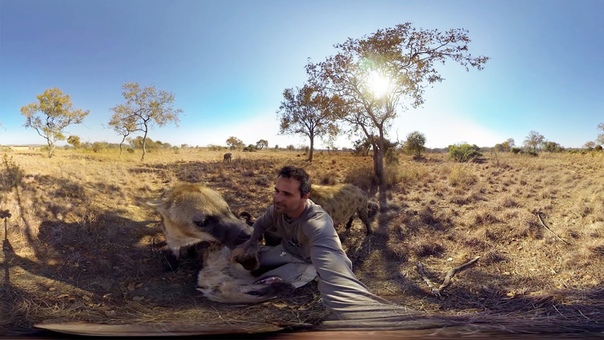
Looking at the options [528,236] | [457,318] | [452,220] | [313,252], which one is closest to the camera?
[457,318]

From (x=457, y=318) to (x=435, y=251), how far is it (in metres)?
3.48

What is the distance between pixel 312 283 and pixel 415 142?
20.4m

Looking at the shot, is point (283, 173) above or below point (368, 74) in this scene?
below

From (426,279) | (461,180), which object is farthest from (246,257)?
(461,180)

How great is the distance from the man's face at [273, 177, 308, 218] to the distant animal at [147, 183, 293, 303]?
58 cm

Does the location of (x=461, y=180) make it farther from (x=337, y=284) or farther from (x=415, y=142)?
(x=415, y=142)

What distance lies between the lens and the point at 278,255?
3.09 metres

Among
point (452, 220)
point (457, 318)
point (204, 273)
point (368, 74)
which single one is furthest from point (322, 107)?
point (457, 318)

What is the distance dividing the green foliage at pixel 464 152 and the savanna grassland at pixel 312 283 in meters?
11.4

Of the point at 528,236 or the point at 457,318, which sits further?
the point at 528,236

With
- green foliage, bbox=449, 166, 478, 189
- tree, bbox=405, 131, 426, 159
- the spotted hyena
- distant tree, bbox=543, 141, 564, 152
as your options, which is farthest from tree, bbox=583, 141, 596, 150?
the spotted hyena

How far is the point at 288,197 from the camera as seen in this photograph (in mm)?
2598

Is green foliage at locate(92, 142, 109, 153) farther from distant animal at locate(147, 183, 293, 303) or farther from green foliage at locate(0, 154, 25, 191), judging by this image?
distant animal at locate(147, 183, 293, 303)

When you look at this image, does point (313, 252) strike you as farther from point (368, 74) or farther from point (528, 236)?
point (368, 74)
